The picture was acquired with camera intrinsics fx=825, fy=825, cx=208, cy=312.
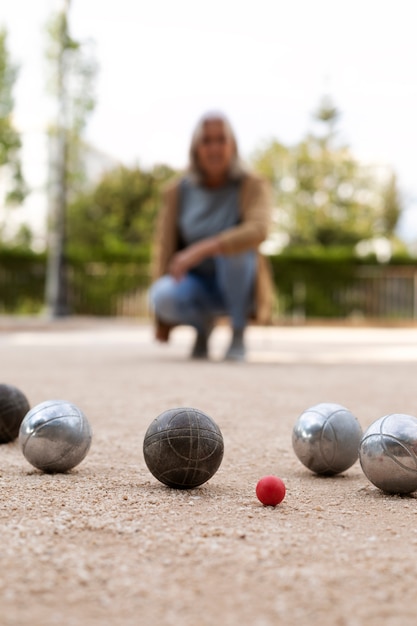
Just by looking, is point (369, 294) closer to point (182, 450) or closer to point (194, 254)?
point (194, 254)

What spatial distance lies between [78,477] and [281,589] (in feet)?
4.42

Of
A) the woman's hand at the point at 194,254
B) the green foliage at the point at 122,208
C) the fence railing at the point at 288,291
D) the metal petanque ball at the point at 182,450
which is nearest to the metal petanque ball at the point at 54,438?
the metal petanque ball at the point at 182,450

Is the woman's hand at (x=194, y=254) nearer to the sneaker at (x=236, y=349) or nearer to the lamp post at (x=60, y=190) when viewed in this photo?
the sneaker at (x=236, y=349)

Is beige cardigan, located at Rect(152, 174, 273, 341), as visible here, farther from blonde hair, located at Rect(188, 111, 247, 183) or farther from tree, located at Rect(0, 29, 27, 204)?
tree, located at Rect(0, 29, 27, 204)

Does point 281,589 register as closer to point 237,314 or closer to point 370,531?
point 370,531

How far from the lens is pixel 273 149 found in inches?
1577

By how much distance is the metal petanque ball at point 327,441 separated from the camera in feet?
9.91

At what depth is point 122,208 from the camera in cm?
3722

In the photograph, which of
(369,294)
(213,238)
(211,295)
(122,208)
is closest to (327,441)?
(213,238)

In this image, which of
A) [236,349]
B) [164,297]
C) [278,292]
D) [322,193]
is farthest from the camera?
[322,193]

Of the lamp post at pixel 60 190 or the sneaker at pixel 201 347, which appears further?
the lamp post at pixel 60 190

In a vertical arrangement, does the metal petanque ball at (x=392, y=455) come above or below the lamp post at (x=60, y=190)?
below

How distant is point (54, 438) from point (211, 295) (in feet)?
17.4

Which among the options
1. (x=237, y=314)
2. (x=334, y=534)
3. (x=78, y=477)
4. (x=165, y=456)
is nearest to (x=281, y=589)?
(x=334, y=534)
